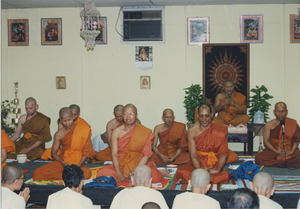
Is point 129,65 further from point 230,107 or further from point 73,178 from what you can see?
point 73,178

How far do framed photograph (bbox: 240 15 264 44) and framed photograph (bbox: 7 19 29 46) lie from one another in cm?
534

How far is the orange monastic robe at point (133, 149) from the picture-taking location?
539 cm

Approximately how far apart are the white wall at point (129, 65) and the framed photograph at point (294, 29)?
0.11 metres

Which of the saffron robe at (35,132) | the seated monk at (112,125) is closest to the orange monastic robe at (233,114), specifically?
the seated monk at (112,125)

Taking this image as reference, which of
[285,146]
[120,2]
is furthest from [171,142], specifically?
[120,2]

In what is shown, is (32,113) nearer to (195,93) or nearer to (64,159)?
(64,159)

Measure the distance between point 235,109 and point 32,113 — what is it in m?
4.46

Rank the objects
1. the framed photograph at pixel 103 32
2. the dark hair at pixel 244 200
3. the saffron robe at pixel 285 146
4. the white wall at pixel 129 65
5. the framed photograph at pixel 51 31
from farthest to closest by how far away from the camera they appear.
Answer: the framed photograph at pixel 51 31
the framed photograph at pixel 103 32
the white wall at pixel 129 65
the saffron robe at pixel 285 146
the dark hair at pixel 244 200

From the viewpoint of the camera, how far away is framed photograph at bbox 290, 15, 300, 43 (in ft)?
27.2

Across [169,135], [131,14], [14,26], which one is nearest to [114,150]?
[169,135]

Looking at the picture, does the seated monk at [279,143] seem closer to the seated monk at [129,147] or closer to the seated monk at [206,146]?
the seated monk at [206,146]

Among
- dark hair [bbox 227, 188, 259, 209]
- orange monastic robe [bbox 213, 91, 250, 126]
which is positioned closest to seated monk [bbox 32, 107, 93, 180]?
orange monastic robe [bbox 213, 91, 250, 126]

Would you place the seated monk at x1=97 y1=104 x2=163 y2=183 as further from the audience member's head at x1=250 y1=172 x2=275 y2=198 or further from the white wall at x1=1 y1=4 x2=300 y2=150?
the white wall at x1=1 y1=4 x2=300 y2=150

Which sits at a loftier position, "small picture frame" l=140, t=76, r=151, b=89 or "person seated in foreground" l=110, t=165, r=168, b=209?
"small picture frame" l=140, t=76, r=151, b=89
